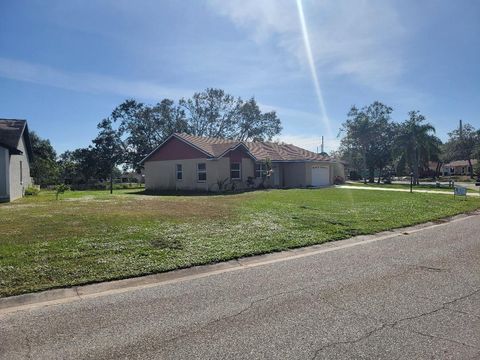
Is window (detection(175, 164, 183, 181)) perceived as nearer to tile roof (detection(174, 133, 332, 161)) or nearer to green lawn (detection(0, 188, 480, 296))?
tile roof (detection(174, 133, 332, 161))

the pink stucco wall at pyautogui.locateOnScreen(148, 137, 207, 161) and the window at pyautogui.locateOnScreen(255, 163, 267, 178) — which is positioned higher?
the pink stucco wall at pyautogui.locateOnScreen(148, 137, 207, 161)

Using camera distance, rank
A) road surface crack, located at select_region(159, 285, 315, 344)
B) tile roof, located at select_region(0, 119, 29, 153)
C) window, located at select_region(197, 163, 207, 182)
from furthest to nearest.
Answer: window, located at select_region(197, 163, 207, 182) → tile roof, located at select_region(0, 119, 29, 153) → road surface crack, located at select_region(159, 285, 315, 344)

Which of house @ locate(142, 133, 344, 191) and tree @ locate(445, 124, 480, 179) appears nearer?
house @ locate(142, 133, 344, 191)

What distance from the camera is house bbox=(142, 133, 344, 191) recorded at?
2856 cm

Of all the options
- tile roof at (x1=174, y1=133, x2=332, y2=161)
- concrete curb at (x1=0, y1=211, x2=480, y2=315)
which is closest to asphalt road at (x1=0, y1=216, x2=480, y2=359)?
concrete curb at (x1=0, y1=211, x2=480, y2=315)

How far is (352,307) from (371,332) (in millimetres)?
774

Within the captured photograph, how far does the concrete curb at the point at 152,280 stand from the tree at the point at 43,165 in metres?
33.5

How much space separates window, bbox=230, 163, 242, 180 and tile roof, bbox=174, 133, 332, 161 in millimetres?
1447

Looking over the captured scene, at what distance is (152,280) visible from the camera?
6.46 metres

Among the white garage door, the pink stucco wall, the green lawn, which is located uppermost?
the pink stucco wall

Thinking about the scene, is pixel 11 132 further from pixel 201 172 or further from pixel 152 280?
pixel 152 280

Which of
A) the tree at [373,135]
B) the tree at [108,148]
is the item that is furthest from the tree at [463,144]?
the tree at [108,148]

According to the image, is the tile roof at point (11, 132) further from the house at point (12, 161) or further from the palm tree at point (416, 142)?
the palm tree at point (416, 142)

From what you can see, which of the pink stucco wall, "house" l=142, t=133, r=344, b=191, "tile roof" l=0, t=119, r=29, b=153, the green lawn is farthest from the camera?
the pink stucco wall
